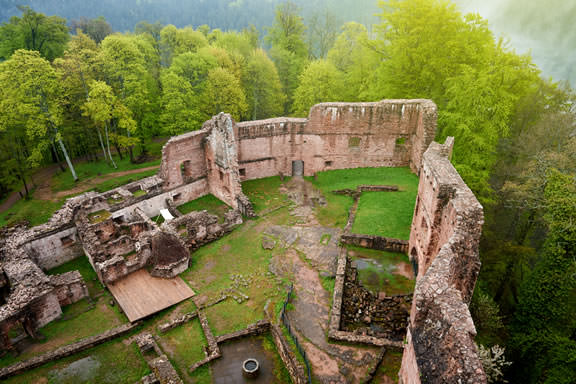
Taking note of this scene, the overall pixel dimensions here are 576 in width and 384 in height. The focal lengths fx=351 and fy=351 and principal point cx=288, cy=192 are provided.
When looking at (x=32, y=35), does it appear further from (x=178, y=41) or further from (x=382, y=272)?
(x=382, y=272)

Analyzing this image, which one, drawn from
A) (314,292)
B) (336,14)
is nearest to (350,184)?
(314,292)

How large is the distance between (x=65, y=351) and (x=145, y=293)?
11.1ft

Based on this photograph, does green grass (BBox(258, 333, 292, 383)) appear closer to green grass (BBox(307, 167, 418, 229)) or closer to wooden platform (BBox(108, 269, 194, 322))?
wooden platform (BBox(108, 269, 194, 322))

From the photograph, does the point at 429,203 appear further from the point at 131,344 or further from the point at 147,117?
the point at 147,117

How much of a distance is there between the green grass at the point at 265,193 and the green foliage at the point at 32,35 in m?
22.7

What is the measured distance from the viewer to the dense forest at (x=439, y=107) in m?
14.8

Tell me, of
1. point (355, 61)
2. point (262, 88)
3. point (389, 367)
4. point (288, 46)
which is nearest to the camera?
point (389, 367)

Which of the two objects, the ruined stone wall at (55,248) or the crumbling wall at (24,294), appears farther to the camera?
the ruined stone wall at (55,248)

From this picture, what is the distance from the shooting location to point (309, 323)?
522 inches

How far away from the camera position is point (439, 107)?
23016 mm

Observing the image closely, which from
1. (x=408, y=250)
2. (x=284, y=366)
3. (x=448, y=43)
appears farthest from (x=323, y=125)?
(x=284, y=366)

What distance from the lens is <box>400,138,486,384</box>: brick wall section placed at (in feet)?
22.5

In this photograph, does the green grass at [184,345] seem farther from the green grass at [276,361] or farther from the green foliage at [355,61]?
the green foliage at [355,61]

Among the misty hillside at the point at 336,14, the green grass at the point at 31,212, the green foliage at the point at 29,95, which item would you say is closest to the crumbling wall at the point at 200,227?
the green grass at the point at 31,212
